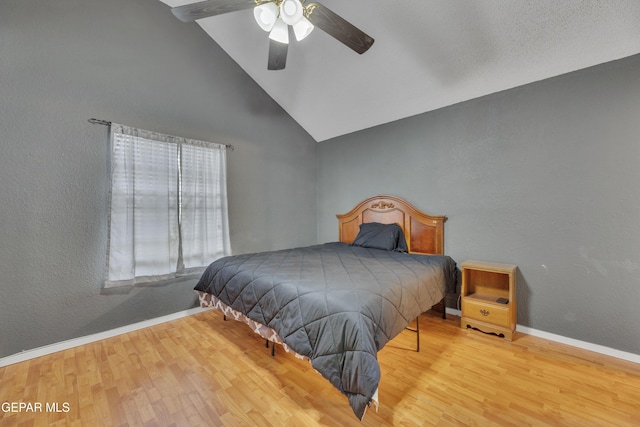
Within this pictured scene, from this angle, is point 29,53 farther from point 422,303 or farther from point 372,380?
point 422,303

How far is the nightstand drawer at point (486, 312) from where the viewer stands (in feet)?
7.22

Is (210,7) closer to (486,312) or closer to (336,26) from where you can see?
(336,26)

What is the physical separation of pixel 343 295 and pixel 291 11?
1.73m

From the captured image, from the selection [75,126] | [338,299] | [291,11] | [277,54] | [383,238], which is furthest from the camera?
[383,238]

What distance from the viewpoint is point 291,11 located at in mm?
1531

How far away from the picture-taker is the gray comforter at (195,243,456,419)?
4.14 feet

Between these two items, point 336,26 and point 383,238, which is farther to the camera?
point 383,238

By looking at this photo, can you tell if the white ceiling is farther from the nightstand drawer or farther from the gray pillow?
the nightstand drawer

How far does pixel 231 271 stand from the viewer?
2.16 m

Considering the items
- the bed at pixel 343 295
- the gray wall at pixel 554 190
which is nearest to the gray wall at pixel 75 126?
the bed at pixel 343 295

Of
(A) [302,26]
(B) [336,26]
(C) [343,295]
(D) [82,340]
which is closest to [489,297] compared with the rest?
(C) [343,295]

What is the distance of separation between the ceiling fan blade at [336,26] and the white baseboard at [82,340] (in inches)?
118

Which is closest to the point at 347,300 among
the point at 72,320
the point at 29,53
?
the point at 72,320

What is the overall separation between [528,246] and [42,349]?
426 cm
